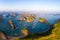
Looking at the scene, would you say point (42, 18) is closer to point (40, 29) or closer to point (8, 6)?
point (40, 29)

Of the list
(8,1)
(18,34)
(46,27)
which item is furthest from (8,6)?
(46,27)

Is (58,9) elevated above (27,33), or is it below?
above

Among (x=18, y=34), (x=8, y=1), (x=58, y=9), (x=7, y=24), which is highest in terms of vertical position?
(x=8, y=1)

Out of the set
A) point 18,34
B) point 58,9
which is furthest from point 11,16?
point 58,9

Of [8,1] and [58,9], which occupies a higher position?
[8,1]

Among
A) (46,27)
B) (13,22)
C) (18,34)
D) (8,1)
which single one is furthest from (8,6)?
(46,27)

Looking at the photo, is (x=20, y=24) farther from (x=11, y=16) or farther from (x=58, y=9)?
(x=58, y=9)

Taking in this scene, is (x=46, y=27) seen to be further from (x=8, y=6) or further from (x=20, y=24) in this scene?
(x=8, y=6)
